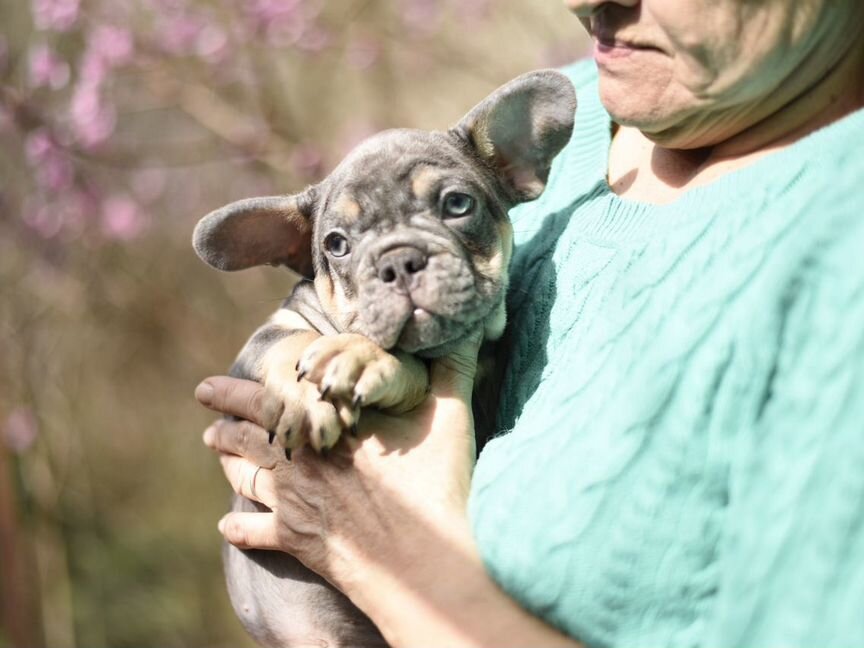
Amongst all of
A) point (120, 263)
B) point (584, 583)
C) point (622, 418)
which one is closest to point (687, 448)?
point (622, 418)

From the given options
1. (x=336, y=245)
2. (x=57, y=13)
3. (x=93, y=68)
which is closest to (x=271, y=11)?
(x=93, y=68)

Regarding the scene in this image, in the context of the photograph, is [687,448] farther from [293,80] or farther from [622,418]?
[293,80]

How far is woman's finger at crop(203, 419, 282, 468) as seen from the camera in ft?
8.04

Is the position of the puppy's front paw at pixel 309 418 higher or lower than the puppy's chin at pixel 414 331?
lower

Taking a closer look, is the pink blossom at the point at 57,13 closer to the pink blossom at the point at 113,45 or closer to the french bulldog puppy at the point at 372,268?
the pink blossom at the point at 113,45

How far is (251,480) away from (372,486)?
1.52ft

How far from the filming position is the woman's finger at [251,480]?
8.04 feet

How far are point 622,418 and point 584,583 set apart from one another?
0.30 m

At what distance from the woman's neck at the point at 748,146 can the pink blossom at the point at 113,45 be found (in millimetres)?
3959

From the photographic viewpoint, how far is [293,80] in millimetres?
6508

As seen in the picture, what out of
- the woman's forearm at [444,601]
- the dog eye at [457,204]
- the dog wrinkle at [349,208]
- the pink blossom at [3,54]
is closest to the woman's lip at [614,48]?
the dog eye at [457,204]

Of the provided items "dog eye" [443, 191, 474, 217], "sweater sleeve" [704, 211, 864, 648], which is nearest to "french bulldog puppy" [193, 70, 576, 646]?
"dog eye" [443, 191, 474, 217]

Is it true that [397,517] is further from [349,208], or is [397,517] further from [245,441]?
[349,208]

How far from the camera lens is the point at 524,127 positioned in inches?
108
